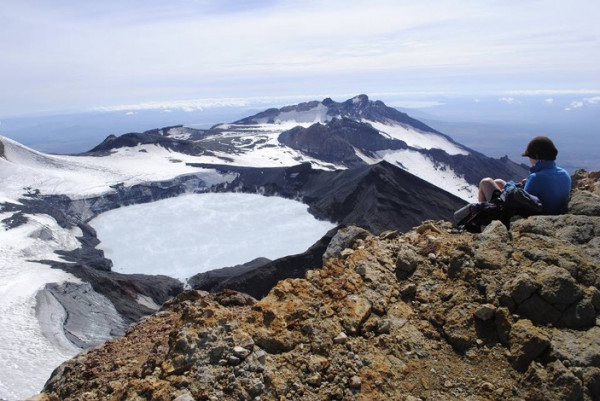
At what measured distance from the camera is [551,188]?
6.39 metres

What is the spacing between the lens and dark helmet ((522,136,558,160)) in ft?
21.2

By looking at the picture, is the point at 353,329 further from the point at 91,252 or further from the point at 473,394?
the point at 91,252

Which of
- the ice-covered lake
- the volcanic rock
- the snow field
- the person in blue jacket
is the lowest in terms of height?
the ice-covered lake

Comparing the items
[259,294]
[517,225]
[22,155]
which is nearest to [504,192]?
[517,225]

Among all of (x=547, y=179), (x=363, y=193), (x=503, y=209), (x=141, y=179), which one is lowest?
(x=363, y=193)

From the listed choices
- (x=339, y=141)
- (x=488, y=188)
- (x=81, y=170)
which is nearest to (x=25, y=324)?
(x=488, y=188)

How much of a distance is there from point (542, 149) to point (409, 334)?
11.5 ft

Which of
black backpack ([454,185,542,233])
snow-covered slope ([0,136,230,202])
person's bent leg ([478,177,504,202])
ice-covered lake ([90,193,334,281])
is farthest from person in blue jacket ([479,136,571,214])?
snow-covered slope ([0,136,230,202])

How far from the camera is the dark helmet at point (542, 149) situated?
6.47 metres

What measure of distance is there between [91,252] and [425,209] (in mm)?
29181

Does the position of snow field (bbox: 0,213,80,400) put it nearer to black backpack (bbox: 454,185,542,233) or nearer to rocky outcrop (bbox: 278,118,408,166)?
black backpack (bbox: 454,185,542,233)

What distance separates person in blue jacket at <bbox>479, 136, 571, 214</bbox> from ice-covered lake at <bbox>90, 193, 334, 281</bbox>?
→ 29670mm

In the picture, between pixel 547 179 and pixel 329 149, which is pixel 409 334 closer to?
pixel 547 179

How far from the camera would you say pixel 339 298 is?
5094 mm
